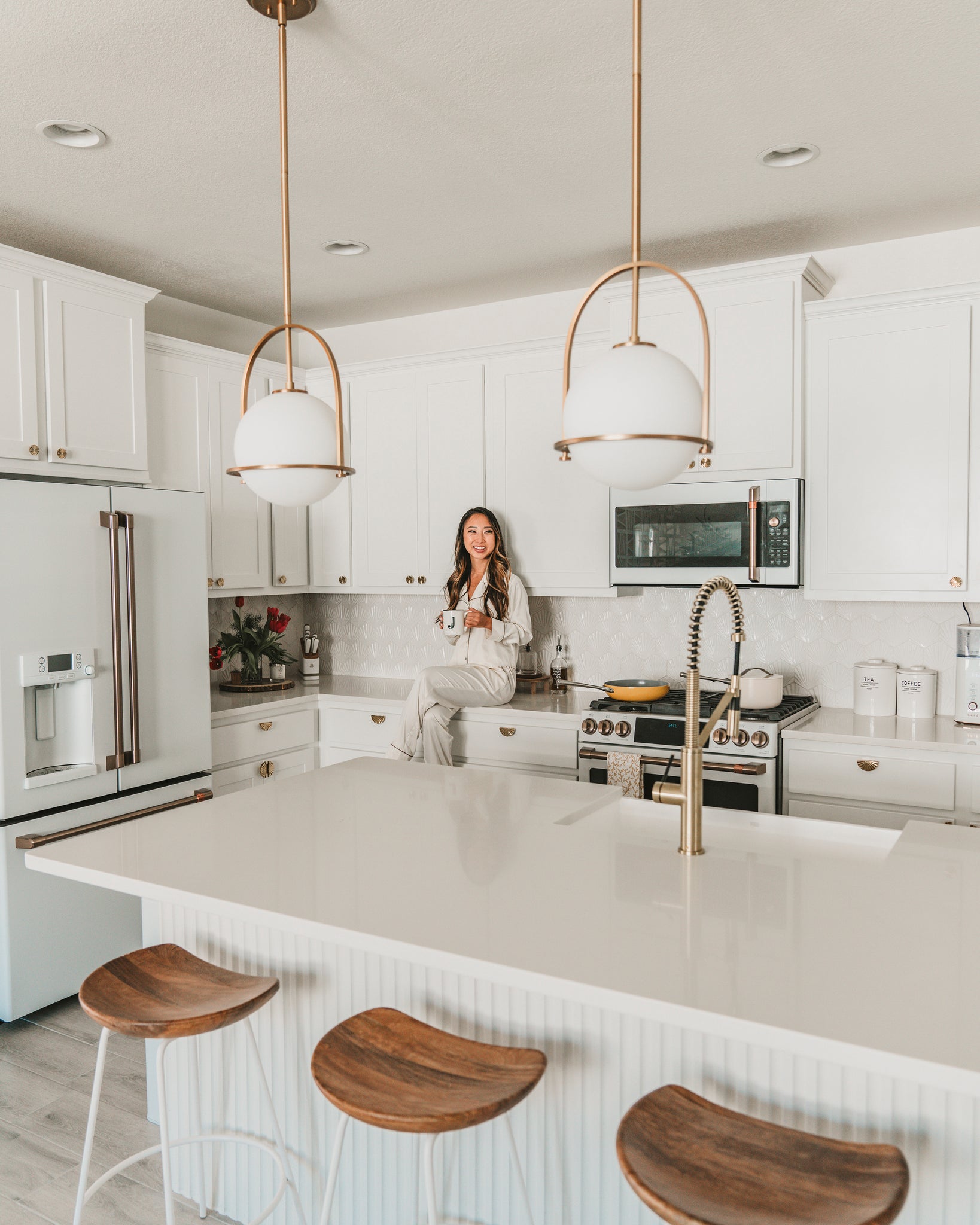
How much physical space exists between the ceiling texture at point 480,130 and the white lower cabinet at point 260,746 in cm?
191

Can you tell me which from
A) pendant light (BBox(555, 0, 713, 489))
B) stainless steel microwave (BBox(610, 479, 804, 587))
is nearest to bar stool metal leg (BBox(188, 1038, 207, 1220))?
pendant light (BBox(555, 0, 713, 489))

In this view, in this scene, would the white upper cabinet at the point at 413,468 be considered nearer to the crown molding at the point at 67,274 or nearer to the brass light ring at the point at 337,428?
the crown molding at the point at 67,274

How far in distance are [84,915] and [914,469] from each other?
3.30 metres

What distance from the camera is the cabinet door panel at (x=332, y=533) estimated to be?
15.6 ft

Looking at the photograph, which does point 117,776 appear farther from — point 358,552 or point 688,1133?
point 688,1133

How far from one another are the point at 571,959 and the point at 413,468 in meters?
3.31

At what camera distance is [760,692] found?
3.62m

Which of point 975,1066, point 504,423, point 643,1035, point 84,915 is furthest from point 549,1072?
point 504,423

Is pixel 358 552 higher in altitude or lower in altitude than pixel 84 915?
higher

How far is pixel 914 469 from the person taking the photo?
11.3 feet

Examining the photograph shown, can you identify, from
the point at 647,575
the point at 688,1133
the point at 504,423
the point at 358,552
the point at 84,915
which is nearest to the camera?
the point at 688,1133

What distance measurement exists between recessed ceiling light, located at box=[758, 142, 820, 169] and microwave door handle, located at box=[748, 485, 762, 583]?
1.13 m

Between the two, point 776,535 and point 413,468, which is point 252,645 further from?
point 776,535

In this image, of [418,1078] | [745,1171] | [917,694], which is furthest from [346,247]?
[745,1171]
